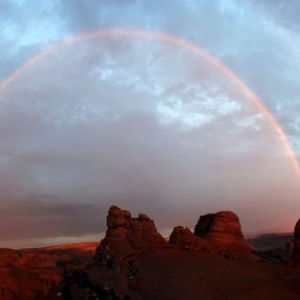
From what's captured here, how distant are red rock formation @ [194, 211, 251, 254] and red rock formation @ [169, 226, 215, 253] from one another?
478cm

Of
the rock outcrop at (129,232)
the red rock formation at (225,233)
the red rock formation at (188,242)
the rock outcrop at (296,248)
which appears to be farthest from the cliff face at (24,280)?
the red rock formation at (225,233)

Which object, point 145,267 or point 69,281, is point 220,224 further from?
point 69,281

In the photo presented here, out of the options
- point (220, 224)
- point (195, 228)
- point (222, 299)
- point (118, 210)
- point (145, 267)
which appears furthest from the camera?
point (195, 228)

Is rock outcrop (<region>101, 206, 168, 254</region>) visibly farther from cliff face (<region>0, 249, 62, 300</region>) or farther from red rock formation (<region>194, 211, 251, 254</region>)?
cliff face (<region>0, 249, 62, 300</region>)

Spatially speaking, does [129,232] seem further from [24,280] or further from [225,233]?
[24,280]

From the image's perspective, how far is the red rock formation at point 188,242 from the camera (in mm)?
70625

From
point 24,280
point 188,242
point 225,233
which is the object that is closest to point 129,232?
point 188,242

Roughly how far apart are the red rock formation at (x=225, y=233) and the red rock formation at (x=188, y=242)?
4.78 meters

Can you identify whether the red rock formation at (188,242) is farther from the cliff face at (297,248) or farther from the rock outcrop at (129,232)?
the cliff face at (297,248)

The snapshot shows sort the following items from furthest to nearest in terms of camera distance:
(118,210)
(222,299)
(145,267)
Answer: (118,210), (145,267), (222,299)

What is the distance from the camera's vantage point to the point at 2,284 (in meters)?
49.2

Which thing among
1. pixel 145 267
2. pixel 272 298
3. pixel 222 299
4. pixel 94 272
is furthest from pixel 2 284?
pixel 272 298

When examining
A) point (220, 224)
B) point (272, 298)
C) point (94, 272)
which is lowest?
point (272, 298)

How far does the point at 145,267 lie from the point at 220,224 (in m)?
25.8
